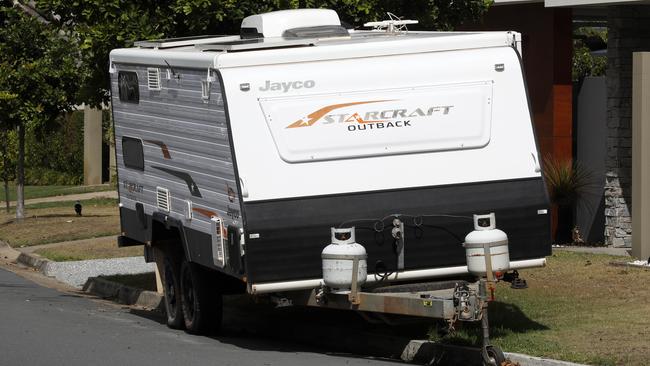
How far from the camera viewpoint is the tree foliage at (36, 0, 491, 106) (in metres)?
17.3

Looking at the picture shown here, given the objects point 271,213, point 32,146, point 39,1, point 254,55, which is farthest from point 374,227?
point 32,146

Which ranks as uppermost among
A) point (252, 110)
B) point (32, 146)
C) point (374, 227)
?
point (252, 110)

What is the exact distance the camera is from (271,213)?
12.0m

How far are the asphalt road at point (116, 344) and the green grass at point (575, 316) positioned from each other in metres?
1.28

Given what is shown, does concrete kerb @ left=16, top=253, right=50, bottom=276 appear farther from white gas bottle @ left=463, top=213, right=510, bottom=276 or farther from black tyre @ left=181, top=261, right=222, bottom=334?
white gas bottle @ left=463, top=213, right=510, bottom=276

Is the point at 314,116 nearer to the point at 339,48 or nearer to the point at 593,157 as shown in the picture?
the point at 339,48

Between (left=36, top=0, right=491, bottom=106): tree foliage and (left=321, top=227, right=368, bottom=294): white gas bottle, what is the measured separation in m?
6.18

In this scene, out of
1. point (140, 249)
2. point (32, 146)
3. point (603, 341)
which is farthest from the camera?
point (32, 146)

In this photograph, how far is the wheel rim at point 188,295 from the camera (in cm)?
1427

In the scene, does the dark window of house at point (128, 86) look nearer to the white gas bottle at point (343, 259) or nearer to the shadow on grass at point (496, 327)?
the white gas bottle at point (343, 259)

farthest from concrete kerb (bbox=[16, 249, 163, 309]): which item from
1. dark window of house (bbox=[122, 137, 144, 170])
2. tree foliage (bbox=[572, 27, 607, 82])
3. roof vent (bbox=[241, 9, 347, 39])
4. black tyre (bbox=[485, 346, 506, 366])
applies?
tree foliage (bbox=[572, 27, 607, 82])

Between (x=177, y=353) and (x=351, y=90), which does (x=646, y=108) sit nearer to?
(x=351, y=90)

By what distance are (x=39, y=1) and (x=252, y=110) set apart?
6711mm

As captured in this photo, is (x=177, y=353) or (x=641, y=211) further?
(x=641, y=211)
